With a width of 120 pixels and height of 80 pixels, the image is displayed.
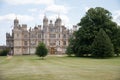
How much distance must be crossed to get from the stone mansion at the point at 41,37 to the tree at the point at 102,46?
31071 mm

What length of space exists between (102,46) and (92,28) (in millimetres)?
6184

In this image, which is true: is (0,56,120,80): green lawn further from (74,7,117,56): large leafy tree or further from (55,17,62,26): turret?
(55,17,62,26): turret

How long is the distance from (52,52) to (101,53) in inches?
1266

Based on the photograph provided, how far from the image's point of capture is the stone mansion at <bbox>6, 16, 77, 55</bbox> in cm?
7675

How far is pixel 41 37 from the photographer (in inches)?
3076

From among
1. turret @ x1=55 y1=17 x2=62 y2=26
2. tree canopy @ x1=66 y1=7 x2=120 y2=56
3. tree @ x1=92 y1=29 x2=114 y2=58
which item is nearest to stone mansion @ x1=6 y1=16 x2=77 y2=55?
turret @ x1=55 y1=17 x2=62 y2=26

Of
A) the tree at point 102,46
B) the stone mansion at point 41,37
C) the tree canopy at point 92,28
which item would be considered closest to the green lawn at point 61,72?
the tree at point 102,46

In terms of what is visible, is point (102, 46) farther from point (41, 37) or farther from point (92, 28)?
point (41, 37)

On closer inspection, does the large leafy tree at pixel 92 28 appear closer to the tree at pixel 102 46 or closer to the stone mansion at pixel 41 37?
the tree at pixel 102 46

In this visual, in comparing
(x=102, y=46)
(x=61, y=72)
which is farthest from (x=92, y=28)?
(x=61, y=72)

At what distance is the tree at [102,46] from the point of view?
44031 millimetres

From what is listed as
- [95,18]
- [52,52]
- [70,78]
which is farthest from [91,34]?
[70,78]

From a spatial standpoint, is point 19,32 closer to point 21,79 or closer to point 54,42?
point 54,42

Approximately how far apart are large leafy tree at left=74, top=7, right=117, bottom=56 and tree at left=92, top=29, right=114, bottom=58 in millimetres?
3167
